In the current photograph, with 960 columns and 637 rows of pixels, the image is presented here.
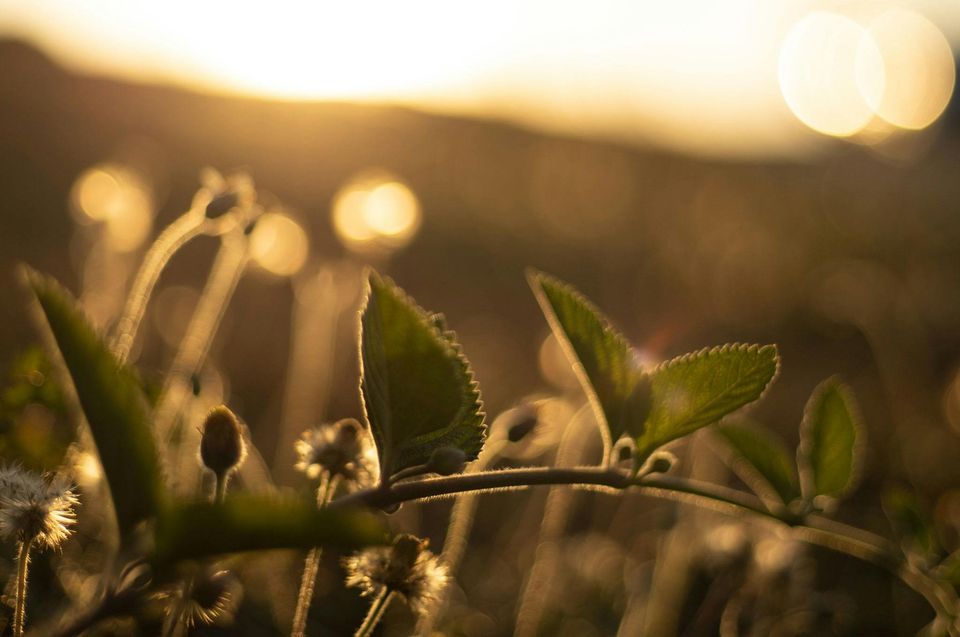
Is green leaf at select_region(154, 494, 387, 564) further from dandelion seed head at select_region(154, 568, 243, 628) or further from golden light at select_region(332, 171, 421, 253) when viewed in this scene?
golden light at select_region(332, 171, 421, 253)

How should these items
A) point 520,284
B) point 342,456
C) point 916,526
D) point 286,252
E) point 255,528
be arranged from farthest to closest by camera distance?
point 520,284, point 286,252, point 916,526, point 342,456, point 255,528

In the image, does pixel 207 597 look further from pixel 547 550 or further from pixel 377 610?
pixel 547 550

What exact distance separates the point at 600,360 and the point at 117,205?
2008mm

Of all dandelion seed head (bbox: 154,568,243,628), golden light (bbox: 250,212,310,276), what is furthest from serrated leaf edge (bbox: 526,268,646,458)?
golden light (bbox: 250,212,310,276)

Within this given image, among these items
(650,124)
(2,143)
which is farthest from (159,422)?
(650,124)

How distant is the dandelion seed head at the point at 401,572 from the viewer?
Result: 126 cm

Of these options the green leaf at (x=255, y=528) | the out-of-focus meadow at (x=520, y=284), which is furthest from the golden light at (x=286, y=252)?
the green leaf at (x=255, y=528)

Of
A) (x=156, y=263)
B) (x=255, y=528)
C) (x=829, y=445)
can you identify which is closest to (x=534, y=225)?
(x=156, y=263)

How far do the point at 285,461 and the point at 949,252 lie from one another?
631cm

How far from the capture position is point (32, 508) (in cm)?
112

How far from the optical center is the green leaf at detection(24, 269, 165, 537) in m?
0.82

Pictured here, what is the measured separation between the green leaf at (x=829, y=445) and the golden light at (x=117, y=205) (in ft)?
6.35

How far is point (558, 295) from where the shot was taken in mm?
1221

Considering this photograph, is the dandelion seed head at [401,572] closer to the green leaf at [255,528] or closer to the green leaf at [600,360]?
the green leaf at [600,360]
